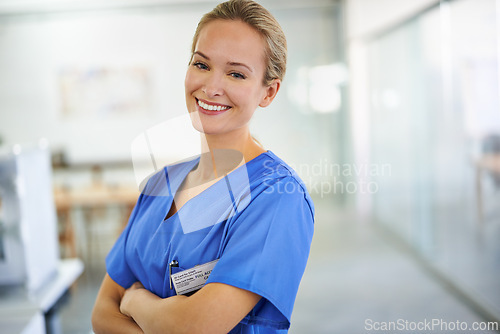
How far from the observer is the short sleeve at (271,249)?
0.64 m

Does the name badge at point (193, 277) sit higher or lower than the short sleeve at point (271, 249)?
lower

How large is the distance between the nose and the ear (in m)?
0.08

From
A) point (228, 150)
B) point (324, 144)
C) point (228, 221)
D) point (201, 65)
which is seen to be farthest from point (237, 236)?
point (324, 144)

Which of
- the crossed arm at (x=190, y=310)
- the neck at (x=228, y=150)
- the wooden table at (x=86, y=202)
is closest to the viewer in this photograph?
the crossed arm at (x=190, y=310)

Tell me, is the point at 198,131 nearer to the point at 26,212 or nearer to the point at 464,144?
the point at 26,212

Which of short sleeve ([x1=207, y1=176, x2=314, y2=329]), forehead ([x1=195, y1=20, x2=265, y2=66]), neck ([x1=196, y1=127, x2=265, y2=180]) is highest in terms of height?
forehead ([x1=195, y1=20, x2=265, y2=66])

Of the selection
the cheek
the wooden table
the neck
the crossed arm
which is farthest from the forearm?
the wooden table

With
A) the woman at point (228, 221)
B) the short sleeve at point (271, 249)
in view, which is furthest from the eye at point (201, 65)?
the short sleeve at point (271, 249)

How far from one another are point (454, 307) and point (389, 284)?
0.72 meters

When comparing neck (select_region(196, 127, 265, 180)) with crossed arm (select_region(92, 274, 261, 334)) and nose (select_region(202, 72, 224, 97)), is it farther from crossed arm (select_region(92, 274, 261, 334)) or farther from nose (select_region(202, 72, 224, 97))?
crossed arm (select_region(92, 274, 261, 334))

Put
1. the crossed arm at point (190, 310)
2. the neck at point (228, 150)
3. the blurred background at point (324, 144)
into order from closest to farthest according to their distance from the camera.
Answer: the crossed arm at point (190, 310)
the neck at point (228, 150)
the blurred background at point (324, 144)

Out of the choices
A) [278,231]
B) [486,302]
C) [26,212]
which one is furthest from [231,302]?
[486,302]

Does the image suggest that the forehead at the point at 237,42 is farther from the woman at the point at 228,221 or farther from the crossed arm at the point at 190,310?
the crossed arm at the point at 190,310

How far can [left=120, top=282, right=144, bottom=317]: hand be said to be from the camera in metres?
0.75
